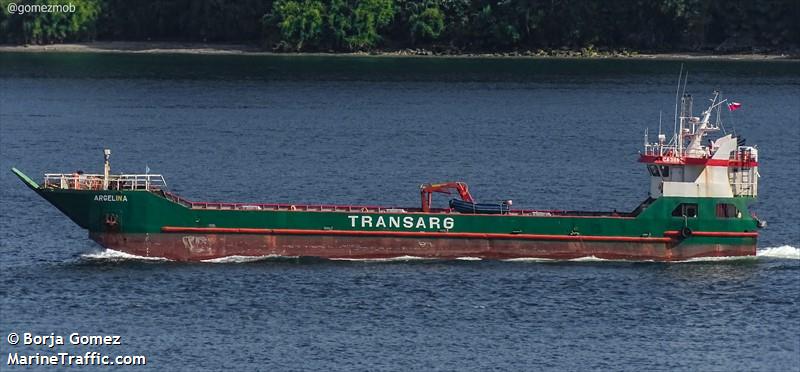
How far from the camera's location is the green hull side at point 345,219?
70.5 m

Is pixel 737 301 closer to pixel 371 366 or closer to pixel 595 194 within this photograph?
pixel 371 366

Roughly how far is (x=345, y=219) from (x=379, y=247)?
174cm

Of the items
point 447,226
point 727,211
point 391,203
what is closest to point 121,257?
point 447,226

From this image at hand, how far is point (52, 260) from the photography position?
71.5 m

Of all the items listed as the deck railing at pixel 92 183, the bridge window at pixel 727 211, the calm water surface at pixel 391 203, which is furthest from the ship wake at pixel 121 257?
the bridge window at pixel 727 211

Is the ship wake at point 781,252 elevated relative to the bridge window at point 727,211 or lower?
lower

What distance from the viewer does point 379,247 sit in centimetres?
7125

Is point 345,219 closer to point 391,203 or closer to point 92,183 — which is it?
point 92,183

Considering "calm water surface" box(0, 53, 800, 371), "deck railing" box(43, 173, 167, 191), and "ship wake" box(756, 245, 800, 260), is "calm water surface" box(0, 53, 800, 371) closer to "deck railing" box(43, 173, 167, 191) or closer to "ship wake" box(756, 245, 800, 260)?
"ship wake" box(756, 245, 800, 260)

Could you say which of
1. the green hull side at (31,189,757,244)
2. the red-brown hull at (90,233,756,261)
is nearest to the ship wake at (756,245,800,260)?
the red-brown hull at (90,233,756,261)

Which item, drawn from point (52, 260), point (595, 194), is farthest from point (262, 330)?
point (595, 194)

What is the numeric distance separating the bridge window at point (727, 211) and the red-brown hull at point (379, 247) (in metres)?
1.23

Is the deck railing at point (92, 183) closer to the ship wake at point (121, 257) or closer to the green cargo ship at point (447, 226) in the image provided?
the green cargo ship at point (447, 226)

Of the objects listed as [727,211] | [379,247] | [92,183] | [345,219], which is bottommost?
[379,247]
